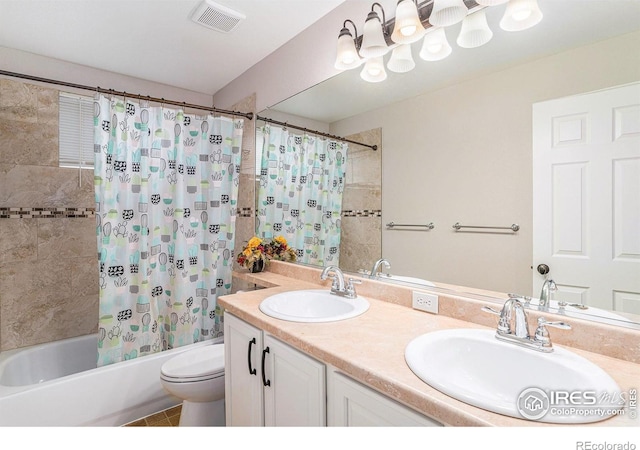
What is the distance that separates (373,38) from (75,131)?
2.32 m

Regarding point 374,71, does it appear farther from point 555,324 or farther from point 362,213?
point 555,324

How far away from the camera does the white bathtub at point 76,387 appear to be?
5.37 ft

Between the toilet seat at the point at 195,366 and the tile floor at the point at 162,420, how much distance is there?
439 mm

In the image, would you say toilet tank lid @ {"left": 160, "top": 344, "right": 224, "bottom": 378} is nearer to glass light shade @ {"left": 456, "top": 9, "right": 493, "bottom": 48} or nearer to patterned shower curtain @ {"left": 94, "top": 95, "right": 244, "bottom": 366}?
patterned shower curtain @ {"left": 94, "top": 95, "right": 244, "bottom": 366}

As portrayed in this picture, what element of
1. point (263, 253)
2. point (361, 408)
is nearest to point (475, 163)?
point (361, 408)

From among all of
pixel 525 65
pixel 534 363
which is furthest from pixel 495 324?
pixel 525 65

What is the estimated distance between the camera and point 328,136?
1.95 m

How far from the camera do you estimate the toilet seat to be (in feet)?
5.37

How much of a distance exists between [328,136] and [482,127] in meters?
0.96

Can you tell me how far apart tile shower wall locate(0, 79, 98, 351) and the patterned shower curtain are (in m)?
0.61

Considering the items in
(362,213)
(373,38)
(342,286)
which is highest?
(373,38)

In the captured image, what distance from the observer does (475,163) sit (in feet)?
4.03

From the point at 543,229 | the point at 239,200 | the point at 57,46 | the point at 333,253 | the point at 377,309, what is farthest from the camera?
the point at 239,200

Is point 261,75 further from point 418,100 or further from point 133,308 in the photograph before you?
point 133,308
